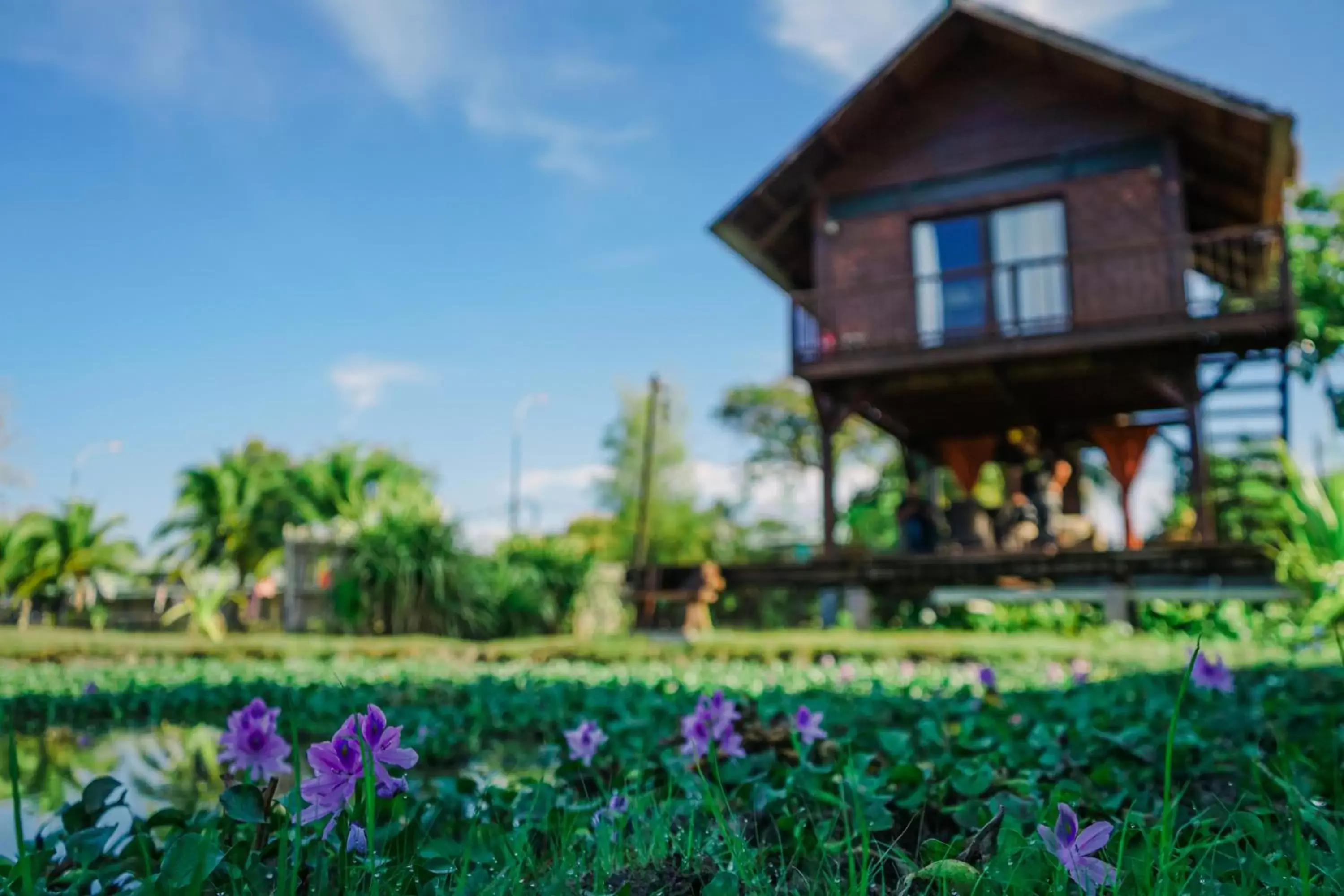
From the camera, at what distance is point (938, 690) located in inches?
175

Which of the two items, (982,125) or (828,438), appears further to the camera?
(982,125)

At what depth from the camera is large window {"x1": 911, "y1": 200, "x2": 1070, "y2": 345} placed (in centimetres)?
1222

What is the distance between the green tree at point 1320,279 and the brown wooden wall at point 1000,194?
21.6 ft

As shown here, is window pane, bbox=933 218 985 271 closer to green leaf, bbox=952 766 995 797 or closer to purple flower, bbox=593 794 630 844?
green leaf, bbox=952 766 995 797

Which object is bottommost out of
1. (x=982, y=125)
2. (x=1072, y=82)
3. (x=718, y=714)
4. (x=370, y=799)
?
(x=718, y=714)

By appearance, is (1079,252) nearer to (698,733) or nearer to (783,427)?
(698,733)

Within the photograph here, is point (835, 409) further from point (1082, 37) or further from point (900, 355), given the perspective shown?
point (1082, 37)

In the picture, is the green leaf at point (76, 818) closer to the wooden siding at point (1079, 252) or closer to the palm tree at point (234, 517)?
the wooden siding at point (1079, 252)

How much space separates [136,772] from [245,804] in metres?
2.18

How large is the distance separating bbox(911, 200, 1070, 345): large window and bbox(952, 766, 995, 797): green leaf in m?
10.6

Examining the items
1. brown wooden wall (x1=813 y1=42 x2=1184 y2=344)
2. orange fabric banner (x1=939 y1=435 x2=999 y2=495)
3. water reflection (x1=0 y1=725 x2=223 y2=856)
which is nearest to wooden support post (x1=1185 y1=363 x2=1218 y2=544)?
brown wooden wall (x1=813 y1=42 x2=1184 y2=344)

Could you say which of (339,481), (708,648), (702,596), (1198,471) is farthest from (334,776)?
(339,481)

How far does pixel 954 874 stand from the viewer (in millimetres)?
1184

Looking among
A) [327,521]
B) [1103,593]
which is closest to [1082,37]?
[1103,593]
